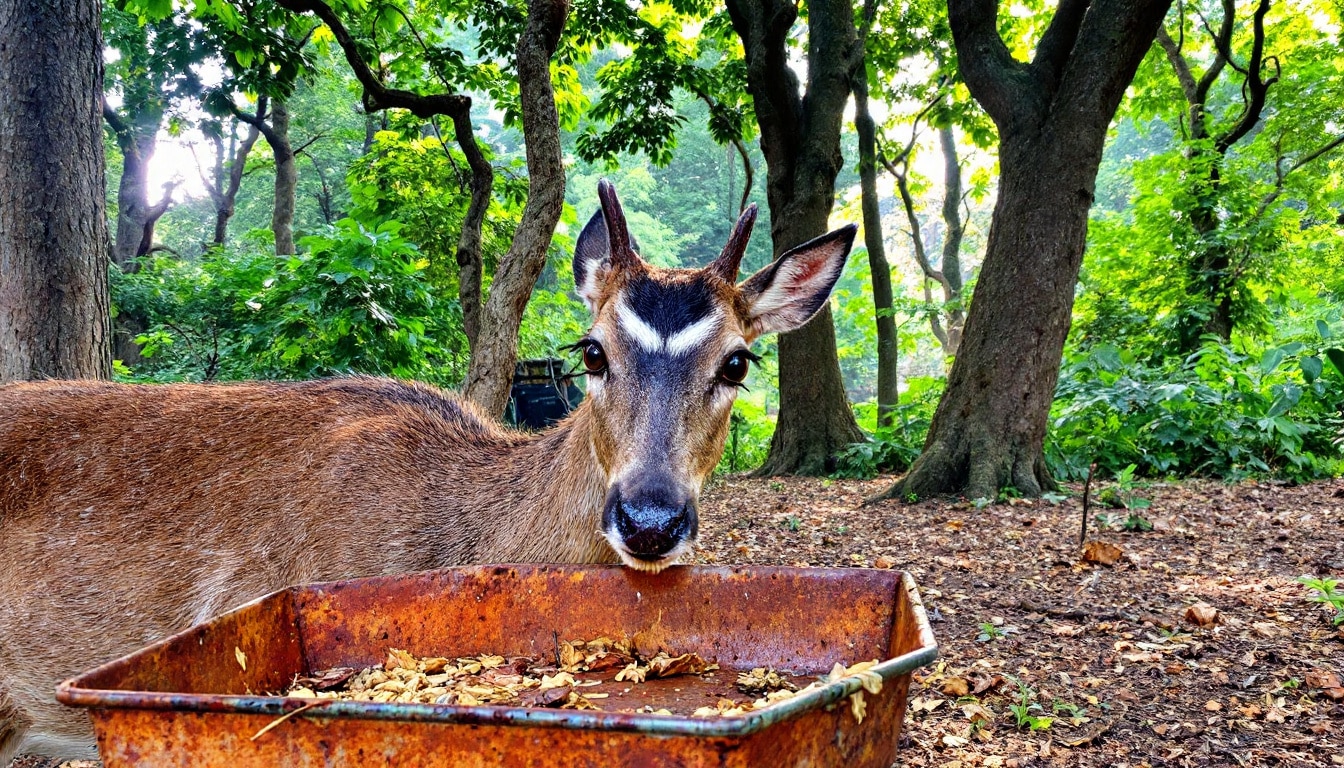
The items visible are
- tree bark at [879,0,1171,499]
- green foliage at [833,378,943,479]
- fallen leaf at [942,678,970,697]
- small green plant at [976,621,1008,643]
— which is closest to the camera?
fallen leaf at [942,678,970,697]

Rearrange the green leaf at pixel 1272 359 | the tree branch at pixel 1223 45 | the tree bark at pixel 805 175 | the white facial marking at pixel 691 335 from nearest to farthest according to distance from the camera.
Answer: the white facial marking at pixel 691 335
the green leaf at pixel 1272 359
the tree bark at pixel 805 175
the tree branch at pixel 1223 45

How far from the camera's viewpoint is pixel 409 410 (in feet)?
12.4

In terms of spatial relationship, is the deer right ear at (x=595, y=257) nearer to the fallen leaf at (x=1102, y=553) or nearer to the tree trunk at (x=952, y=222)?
the fallen leaf at (x=1102, y=553)

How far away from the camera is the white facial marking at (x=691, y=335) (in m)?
2.86

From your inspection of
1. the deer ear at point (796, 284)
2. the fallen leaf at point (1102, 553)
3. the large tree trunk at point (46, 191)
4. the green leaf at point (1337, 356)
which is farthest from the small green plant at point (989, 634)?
the green leaf at point (1337, 356)

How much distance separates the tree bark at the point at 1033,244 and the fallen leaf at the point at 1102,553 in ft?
6.51

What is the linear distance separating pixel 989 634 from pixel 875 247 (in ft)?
38.8

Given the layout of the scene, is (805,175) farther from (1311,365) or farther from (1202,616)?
(1202,616)

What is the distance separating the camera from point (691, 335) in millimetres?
2885

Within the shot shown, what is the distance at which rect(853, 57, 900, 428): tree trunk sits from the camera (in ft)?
49.8

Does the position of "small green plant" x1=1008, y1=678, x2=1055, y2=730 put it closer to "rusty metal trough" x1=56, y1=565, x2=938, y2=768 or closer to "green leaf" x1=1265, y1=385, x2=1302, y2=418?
"rusty metal trough" x1=56, y1=565, x2=938, y2=768

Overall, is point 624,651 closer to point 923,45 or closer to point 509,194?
point 509,194

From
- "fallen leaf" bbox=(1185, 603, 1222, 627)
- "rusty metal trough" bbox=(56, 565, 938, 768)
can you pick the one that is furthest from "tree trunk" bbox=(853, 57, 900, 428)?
"rusty metal trough" bbox=(56, 565, 938, 768)

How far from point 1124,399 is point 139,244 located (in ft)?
73.5
